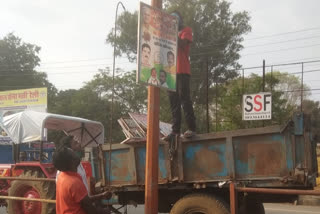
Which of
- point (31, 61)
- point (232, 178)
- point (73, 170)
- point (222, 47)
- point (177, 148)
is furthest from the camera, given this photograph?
point (31, 61)

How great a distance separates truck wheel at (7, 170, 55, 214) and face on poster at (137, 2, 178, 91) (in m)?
3.94

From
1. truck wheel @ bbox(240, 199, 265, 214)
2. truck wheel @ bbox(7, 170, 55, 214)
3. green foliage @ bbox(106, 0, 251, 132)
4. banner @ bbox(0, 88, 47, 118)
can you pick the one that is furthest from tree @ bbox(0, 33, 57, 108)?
truck wheel @ bbox(240, 199, 265, 214)

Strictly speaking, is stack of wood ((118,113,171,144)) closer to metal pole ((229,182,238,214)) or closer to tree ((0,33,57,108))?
metal pole ((229,182,238,214))

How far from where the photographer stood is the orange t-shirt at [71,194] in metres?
3.43

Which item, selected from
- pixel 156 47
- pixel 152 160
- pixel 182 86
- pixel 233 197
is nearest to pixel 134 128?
pixel 182 86

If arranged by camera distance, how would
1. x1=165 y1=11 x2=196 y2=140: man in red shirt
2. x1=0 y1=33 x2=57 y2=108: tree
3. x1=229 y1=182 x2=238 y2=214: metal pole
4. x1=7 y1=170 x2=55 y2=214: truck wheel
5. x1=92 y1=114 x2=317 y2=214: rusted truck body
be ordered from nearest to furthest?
1. x1=229 y1=182 x2=238 y2=214: metal pole
2. x1=92 y1=114 x2=317 y2=214: rusted truck body
3. x1=165 y1=11 x2=196 y2=140: man in red shirt
4. x1=7 y1=170 x2=55 y2=214: truck wheel
5. x1=0 y1=33 x2=57 y2=108: tree

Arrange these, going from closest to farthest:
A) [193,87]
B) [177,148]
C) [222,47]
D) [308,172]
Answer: [308,172] → [177,148] → [193,87] → [222,47]

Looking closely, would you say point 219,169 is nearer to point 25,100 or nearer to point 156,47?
point 156,47

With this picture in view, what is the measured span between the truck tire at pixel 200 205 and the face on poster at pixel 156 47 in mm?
1533

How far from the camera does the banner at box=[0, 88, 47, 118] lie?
2814cm

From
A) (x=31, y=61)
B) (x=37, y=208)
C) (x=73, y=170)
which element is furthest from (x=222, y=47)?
(x=73, y=170)

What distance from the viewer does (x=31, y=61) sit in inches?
1692

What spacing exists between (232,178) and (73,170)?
2.29 m

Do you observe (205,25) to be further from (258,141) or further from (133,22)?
(258,141)
